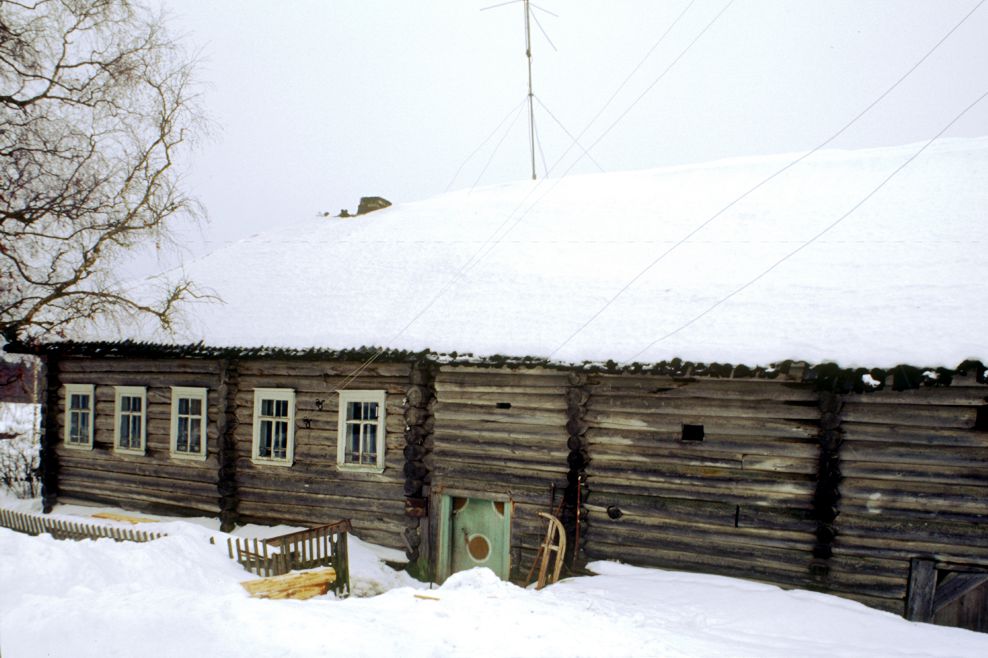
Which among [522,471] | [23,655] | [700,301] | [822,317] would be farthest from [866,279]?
[23,655]

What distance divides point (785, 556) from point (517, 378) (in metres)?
4.76

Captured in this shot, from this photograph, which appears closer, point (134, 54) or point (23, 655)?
point (23, 655)

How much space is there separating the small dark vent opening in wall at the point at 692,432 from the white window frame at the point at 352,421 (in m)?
5.25

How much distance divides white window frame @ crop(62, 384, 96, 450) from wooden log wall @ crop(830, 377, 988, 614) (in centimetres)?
1513

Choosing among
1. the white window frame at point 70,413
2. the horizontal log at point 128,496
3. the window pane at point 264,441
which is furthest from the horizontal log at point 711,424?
the white window frame at point 70,413

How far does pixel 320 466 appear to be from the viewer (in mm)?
13047

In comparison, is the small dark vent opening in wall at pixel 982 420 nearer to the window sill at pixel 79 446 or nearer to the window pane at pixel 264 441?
the window pane at pixel 264 441

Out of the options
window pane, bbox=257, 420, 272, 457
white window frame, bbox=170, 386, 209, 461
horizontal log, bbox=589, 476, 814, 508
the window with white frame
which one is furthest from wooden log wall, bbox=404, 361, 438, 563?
the window with white frame

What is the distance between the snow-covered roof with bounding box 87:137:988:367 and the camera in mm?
9969

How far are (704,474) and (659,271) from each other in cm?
394

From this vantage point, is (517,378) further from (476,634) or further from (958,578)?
(958,578)

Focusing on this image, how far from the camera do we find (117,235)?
1429 centimetres

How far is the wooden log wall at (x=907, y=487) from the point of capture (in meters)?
8.89

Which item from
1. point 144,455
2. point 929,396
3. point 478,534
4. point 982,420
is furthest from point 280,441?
point 982,420
